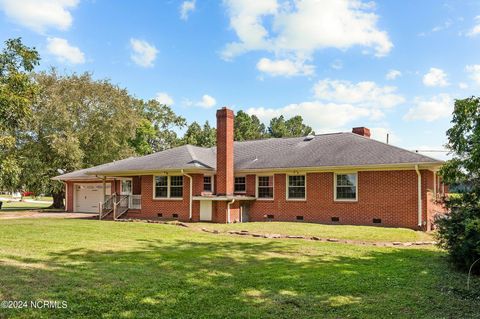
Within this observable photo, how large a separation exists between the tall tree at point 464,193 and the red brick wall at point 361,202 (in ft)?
26.6

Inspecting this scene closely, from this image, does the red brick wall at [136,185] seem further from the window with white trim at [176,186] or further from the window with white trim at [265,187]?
the window with white trim at [265,187]

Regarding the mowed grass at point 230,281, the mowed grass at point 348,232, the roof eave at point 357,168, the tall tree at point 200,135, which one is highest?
the tall tree at point 200,135

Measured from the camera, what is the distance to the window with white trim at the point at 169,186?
21656mm

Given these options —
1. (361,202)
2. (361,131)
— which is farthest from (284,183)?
(361,131)

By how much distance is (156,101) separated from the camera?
185ft

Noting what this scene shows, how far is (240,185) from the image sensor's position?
72.0 feet

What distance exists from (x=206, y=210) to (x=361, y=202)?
7.75 metres

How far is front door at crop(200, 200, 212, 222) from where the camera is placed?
20.4 meters

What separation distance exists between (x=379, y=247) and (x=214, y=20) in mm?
11626

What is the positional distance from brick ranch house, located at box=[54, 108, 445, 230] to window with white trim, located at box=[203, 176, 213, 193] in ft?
0.18

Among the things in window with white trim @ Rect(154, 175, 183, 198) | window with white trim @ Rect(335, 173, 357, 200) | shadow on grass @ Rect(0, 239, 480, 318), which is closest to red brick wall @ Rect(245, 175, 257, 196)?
window with white trim @ Rect(154, 175, 183, 198)

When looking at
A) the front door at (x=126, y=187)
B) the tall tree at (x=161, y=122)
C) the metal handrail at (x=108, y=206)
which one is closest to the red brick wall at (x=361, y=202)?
the front door at (x=126, y=187)

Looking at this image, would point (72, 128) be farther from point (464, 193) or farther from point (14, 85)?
point (464, 193)

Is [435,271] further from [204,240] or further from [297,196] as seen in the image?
[297,196]
